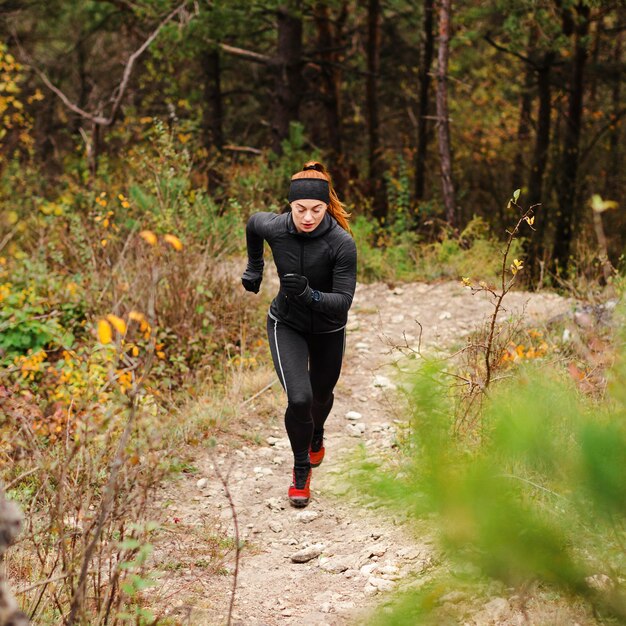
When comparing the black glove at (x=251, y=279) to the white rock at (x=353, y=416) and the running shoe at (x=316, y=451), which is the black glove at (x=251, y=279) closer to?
the running shoe at (x=316, y=451)

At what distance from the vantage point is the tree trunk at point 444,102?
38.8ft

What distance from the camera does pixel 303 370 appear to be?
4.30 meters

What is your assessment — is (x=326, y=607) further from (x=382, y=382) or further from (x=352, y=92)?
(x=352, y=92)

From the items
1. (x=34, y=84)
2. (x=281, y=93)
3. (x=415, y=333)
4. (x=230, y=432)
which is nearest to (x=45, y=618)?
(x=230, y=432)

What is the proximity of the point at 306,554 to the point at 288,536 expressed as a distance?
1.21 feet

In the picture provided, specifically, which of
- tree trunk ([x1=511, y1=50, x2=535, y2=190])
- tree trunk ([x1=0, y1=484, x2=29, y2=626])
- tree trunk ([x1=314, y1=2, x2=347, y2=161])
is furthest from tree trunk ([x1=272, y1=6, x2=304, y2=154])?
tree trunk ([x1=0, y1=484, x2=29, y2=626])

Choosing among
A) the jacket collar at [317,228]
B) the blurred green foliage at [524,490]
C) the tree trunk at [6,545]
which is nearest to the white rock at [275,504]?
the jacket collar at [317,228]

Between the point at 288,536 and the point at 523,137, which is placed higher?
the point at 523,137

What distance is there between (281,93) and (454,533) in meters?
12.9

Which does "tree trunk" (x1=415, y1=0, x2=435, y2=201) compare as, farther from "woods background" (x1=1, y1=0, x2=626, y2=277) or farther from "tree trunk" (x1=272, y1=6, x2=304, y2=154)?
"tree trunk" (x1=272, y1=6, x2=304, y2=154)

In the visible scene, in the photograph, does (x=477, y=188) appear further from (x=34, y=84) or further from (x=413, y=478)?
(x=413, y=478)

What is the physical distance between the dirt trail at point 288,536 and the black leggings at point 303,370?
13.8 inches

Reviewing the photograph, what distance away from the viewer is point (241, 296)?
7613 millimetres

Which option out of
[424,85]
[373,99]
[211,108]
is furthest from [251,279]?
[211,108]
